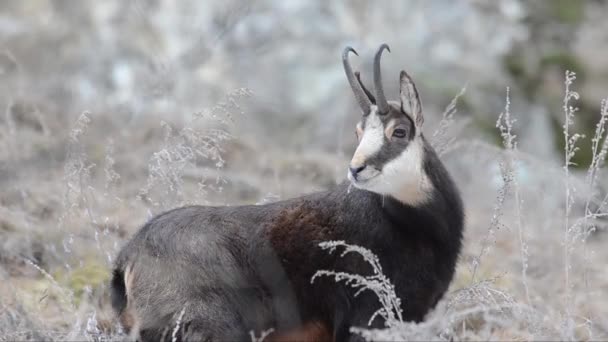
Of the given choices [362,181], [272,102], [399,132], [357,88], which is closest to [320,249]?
[362,181]

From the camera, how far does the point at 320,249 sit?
4.96 m

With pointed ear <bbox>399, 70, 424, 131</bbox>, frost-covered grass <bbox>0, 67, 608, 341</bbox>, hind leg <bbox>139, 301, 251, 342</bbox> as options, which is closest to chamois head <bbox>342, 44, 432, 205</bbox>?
pointed ear <bbox>399, 70, 424, 131</bbox>

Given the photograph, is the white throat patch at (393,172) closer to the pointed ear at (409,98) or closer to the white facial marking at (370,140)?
the white facial marking at (370,140)

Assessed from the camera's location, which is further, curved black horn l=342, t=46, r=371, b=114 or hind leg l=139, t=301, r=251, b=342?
curved black horn l=342, t=46, r=371, b=114

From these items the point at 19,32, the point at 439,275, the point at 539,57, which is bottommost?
the point at 439,275

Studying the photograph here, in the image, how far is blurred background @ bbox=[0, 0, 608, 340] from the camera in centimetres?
705

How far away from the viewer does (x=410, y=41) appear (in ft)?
49.5

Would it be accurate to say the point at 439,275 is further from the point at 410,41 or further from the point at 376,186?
the point at 410,41

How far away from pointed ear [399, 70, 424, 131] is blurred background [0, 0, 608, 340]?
1.01 metres

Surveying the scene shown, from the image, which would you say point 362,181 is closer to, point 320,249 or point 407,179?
point 407,179

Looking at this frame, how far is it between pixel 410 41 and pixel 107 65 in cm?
501

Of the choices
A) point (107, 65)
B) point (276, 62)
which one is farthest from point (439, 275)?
point (276, 62)

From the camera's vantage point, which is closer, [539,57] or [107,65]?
[107,65]

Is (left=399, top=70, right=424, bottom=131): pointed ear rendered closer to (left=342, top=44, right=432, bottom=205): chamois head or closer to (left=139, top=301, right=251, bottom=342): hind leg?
(left=342, top=44, right=432, bottom=205): chamois head
